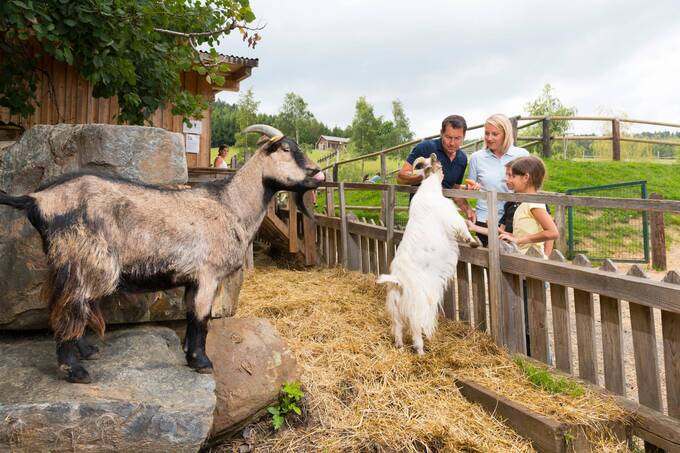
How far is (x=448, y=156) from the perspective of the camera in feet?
15.6

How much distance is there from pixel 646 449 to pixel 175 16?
15.9 feet

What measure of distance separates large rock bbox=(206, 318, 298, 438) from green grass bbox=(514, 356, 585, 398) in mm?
1664

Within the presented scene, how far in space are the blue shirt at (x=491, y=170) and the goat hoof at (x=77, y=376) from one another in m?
3.19

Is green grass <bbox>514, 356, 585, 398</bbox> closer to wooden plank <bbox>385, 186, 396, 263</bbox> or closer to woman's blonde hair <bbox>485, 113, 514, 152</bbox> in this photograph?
woman's blonde hair <bbox>485, 113, 514, 152</bbox>

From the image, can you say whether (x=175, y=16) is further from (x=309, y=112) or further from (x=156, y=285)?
(x=309, y=112)

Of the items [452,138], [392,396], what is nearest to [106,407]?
[392,396]

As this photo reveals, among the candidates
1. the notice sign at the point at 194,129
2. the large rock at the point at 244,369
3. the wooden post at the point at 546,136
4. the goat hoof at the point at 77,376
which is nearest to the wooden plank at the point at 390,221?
the large rock at the point at 244,369

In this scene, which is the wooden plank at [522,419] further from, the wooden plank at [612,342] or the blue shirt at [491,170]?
the blue shirt at [491,170]

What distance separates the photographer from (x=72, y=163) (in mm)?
3168

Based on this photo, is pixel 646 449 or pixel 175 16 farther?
pixel 175 16

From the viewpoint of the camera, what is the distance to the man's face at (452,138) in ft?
14.8

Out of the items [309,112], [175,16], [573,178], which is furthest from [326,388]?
[309,112]

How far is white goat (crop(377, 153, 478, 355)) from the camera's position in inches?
158

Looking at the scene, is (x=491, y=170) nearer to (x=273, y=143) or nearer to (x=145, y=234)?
(x=273, y=143)
